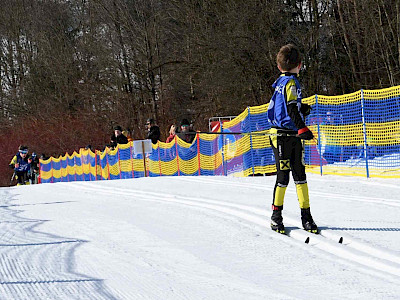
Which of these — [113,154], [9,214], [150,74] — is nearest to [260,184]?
[9,214]

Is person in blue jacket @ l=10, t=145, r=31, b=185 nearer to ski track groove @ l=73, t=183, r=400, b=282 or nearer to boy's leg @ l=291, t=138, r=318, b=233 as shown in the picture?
ski track groove @ l=73, t=183, r=400, b=282

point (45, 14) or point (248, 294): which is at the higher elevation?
point (45, 14)

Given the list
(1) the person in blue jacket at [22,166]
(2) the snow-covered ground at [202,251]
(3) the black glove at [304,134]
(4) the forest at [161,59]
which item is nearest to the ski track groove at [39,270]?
(2) the snow-covered ground at [202,251]

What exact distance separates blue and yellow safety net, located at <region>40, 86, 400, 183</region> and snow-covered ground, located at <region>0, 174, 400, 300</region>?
2049mm

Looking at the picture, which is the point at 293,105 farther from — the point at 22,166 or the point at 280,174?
the point at 22,166

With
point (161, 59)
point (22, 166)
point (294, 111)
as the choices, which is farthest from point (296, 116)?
point (161, 59)

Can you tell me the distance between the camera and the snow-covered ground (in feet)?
12.6

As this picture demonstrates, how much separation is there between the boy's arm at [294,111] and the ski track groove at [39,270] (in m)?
2.18

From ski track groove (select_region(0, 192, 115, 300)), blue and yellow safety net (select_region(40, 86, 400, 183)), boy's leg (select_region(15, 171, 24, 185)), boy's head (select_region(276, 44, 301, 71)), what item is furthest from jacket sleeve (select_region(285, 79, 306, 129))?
boy's leg (select_region(15, 171, 24, 185))

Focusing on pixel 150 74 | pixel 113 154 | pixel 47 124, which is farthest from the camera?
pixel 47 124

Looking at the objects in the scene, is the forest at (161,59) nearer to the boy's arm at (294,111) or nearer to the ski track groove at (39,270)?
the boy's arm at (294,111)

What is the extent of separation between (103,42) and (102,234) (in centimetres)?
3049

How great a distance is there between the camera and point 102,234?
19.8ft

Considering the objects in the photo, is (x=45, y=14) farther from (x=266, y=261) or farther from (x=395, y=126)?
(x=266, y=261)
